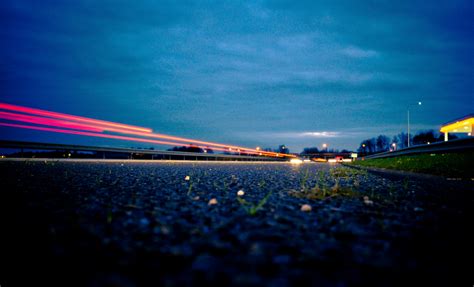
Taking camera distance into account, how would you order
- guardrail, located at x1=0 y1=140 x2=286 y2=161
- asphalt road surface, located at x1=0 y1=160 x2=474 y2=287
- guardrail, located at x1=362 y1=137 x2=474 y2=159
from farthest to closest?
guardrail, located at x1=0 y1=140 x2=286 y2=161 → guardrail, located at x1=362 y1=137 x2=474 y2=159 → asphalt road surface, located at x1=0 y1=160 x2=474 y2=287

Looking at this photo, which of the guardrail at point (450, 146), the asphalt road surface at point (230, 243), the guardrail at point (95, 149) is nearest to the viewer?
the asphalt road surface at point (230, 243)

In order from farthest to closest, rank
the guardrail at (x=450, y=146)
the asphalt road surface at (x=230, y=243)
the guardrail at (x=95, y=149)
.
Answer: the guardrail at (x=95, y=149) < the guardrail at (x=450, y=146) < the asphalt road surface at (x=230, y=243)

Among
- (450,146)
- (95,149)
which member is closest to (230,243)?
(450,146)

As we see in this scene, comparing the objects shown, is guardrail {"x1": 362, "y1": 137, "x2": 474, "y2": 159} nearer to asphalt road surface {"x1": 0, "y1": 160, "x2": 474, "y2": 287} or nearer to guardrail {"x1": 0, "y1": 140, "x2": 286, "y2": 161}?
asphalt road surface {"x1": 0, "y1": 160, "x2": 474, "y2": 287}

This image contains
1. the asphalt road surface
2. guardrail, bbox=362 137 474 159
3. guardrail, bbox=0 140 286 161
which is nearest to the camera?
the asphalt road surface

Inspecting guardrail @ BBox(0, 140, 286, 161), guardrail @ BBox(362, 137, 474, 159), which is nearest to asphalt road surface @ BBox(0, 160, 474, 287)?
guardrail @ BBox(362, 137, 474, 159)

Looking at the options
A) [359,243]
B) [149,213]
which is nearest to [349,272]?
[359,243]

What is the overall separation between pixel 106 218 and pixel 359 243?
8.59ft

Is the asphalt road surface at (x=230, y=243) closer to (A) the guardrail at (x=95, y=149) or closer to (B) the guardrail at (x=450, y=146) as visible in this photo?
(B) the guardrail at (x=450, y=146)

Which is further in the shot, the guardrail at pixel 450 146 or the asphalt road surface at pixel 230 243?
the guardrail at pixel 450 146

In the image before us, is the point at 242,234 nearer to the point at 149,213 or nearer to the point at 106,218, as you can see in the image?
the point at 149,213

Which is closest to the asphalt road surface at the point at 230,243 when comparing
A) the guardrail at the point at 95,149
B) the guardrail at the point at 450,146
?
the guardrail at the point at 450,146

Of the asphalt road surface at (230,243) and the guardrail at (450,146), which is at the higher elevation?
the guardrail at (450,146)

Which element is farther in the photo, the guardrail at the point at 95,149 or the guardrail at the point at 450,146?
the guardrail at the point at 95,149
